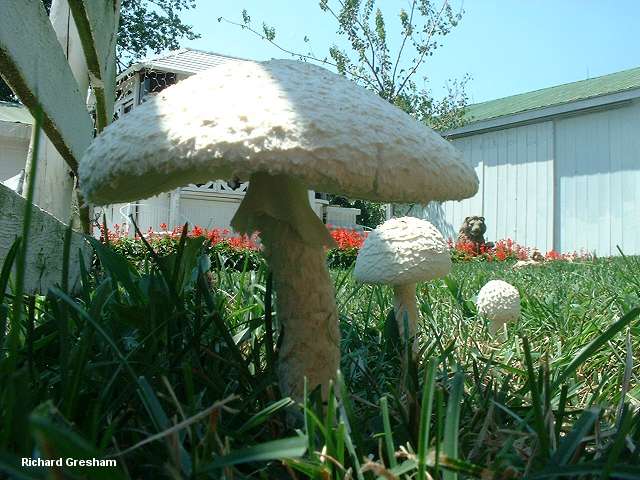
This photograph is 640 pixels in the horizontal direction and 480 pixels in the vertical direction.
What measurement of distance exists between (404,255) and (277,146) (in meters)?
1.80

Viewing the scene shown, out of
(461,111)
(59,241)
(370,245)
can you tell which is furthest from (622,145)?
(59,241)

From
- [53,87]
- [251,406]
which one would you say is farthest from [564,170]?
[251,406]

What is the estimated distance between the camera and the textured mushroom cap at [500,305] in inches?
129

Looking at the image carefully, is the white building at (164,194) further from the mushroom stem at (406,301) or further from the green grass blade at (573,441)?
the green grass blade at (573,441)

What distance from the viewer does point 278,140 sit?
1.11 meters

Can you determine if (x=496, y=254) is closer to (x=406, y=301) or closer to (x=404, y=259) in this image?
(x=406, y=301)

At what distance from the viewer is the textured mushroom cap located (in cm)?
328

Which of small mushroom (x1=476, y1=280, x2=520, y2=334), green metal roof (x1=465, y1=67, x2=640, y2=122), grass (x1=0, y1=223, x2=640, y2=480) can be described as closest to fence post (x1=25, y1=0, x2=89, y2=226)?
grass (x1=0, y1=223, x2=640, y2=480)

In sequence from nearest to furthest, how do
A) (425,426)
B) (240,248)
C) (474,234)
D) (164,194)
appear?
(425,426) → (240,248) → (474,234) → (164,194)

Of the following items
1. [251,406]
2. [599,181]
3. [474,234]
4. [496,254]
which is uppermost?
[599,181]

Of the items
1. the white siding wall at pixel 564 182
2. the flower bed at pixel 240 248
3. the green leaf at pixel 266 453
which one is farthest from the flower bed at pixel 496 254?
the green leaf at pixel 266 453

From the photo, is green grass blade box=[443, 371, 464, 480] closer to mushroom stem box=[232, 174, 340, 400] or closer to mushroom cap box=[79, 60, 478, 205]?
mushroom cap box=[79, 60, 478, 205]

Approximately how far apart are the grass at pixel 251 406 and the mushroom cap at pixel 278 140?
14.5 inches

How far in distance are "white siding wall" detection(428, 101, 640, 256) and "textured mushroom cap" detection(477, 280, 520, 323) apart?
38.1 ft
